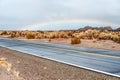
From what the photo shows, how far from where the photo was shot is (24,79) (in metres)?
10.9

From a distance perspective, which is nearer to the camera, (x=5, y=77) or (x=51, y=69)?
(x=5, y=77)

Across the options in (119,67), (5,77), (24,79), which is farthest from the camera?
(119,67)

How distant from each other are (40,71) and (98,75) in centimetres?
305

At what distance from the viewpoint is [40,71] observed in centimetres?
1268

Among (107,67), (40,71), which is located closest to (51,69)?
(40,71)

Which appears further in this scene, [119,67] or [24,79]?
[119,67]

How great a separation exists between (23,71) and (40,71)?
0.96m

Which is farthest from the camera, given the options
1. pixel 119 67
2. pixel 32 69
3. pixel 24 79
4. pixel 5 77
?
pixel 32 69

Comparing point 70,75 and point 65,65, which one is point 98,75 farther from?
point 65,65

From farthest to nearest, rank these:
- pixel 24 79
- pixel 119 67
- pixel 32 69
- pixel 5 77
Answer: pixel 32 69, pixel 119 67, pixel 5 77, pixel 24 79

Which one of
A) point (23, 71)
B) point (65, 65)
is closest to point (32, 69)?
point (23, 71)

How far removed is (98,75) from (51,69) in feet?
9.58

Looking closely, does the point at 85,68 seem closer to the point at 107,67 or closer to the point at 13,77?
the point at 107,67

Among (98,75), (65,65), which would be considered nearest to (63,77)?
(98,75)
